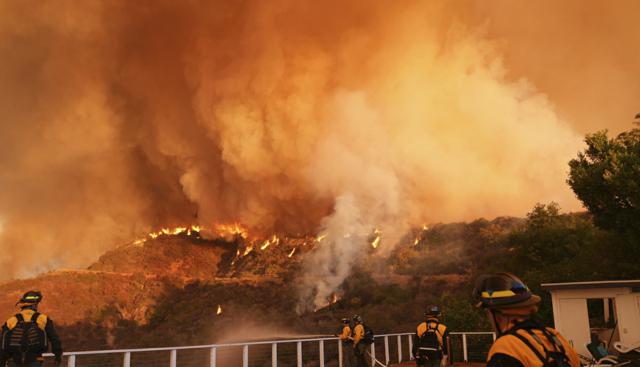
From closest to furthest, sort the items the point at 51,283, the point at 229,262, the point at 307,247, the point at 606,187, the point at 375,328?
the point at 606,187, the point at 375,328, the point at 51,283, the point at 307,247, the point at 229,262

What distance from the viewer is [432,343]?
285 inches

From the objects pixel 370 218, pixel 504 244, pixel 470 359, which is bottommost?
pixel 470 359

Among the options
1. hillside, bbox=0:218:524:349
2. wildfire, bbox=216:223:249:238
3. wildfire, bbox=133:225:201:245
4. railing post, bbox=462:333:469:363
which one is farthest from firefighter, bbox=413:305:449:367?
wildfire, bbox=133:225:201:245

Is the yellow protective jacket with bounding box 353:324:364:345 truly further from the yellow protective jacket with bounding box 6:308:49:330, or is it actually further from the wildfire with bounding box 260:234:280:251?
the wildfire with bounding box 260:234:280:251

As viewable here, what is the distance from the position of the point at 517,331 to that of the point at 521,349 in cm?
12

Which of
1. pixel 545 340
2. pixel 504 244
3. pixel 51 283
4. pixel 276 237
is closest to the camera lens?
pixel 545 340

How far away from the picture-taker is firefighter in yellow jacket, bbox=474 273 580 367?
7.25ft

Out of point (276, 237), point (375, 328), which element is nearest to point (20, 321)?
point (375, 328)

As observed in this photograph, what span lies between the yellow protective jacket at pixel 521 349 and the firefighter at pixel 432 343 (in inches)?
202

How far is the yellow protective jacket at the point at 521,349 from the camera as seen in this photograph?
2.20 meters

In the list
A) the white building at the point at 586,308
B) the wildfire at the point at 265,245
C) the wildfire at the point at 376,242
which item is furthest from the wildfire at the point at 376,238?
the white building at the point at 586,308

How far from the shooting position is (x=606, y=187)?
22.2m

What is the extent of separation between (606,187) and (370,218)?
1209 inches

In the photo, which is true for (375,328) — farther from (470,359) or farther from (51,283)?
(51,283)
